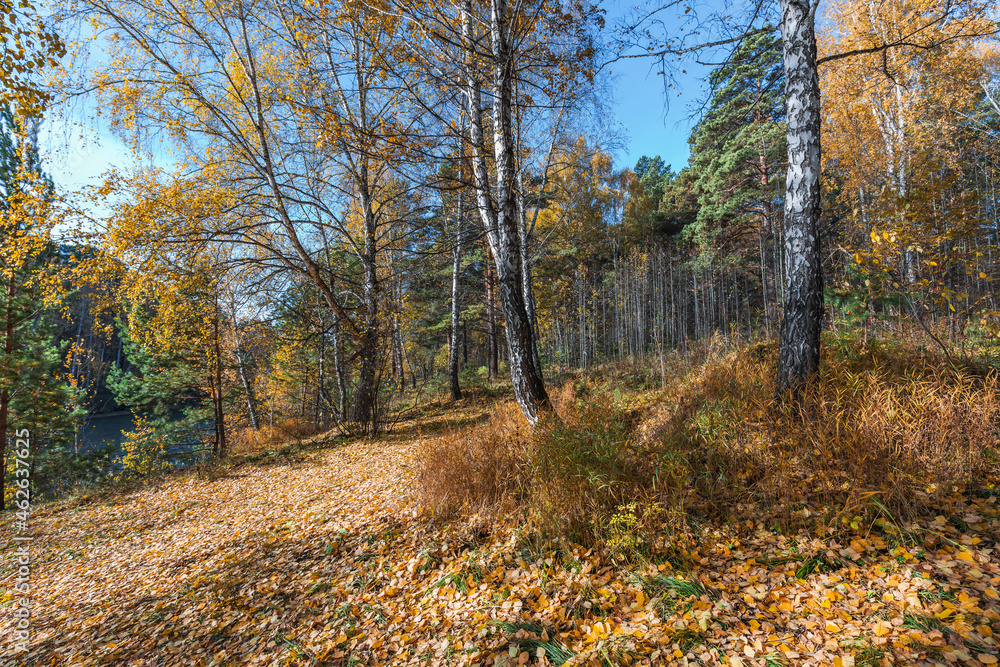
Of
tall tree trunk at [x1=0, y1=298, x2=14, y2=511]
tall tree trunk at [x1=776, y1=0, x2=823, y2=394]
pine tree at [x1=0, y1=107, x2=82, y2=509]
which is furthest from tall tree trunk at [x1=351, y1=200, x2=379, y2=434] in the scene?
tall tree trunk at [x1=776, y1=0, x2=823, y2=394]

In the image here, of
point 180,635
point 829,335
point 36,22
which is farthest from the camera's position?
point 829,335

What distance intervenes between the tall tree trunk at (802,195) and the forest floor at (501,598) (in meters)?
1.44

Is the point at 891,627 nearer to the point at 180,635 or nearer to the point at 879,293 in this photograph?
the point at 879,293

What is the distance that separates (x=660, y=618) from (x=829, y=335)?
513cm

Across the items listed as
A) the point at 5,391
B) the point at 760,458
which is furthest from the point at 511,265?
the point at 5,391

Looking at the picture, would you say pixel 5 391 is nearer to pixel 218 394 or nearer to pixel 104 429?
pixel 218 394

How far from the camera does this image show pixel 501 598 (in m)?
2.43

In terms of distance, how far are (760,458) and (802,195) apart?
239 cm

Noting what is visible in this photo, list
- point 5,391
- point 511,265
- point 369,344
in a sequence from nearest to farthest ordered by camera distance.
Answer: point 511,265
point 5,391
point 369,344

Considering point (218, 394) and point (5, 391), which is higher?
point (5, 391)

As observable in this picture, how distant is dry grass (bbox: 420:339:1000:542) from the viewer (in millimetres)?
2525

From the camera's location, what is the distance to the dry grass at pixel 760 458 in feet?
8.29

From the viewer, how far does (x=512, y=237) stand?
4.38 m

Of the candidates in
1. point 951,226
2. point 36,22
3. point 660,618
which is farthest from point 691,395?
point 36,22
